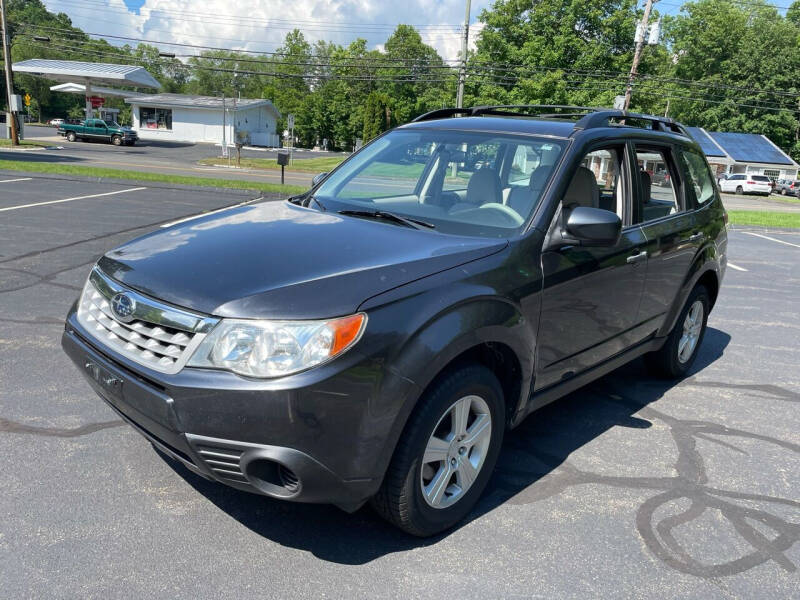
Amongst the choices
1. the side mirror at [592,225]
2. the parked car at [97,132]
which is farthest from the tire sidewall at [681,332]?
the parked car at [97,132]

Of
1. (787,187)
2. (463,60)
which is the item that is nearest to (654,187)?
(463,60)

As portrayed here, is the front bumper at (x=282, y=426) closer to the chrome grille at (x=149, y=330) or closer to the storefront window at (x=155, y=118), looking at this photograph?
the chrome grille at (x=149, y=330)

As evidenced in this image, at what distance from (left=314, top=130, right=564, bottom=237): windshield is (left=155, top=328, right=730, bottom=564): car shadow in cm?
132

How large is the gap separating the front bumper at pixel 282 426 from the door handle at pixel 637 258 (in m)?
2.01

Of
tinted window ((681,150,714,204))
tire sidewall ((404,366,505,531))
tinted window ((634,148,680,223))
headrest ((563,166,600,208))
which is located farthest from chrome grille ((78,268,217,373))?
tinted window ((681,150,714,204))

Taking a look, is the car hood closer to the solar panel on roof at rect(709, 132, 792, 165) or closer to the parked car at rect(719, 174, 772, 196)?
the parked car at rect(719, 174, 772, 196)

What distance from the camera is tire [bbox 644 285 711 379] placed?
495 centimetres

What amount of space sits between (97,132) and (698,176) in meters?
48.0

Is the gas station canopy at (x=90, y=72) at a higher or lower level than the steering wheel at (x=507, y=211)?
higher

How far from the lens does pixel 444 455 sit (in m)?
2.84

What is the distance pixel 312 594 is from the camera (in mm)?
2504

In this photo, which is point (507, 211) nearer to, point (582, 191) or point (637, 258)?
point (582, 191)

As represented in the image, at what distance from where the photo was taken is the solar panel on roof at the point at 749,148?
191ft

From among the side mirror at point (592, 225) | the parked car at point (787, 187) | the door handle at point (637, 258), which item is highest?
the side mirror at point (592, 225)
